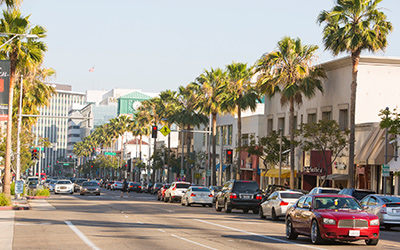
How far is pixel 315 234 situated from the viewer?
18281 mm

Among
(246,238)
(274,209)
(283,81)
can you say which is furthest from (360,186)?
(246,238)

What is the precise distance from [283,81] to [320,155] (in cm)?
654

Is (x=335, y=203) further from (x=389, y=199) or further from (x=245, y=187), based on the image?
(x=245, y=187)

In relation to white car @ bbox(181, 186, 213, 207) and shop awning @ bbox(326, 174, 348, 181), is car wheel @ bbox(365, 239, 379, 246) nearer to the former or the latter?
white car @ bbox(181, 186, 213, 207)

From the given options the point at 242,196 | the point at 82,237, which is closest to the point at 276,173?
the point at 242,196

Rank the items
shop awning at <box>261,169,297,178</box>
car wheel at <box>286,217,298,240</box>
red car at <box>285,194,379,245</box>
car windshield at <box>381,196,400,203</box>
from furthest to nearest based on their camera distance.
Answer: shop awning at <box>261,169,297,178</box> → car windshield at <box>381,196,400,203</box> → car wheel at <box>286,217,298,240</box> → red car at <box>285,194,379,245</box>

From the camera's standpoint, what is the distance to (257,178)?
226 ft

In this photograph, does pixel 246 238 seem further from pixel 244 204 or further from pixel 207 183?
pixel 207 183

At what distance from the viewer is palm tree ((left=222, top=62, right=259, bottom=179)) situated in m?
60.6

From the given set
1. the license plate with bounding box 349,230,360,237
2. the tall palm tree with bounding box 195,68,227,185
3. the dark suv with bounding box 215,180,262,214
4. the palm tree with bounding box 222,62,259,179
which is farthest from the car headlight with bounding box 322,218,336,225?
the tall palm tree with bounding box 195,68,227,185

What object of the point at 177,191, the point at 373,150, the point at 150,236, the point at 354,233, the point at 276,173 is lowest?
the point at 177,191

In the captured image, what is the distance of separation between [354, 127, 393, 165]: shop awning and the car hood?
79.2 ft

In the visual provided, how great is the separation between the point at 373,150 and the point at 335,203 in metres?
24.9

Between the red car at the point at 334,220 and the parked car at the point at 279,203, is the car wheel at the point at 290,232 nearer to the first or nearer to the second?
the red car at the point at 334,220
